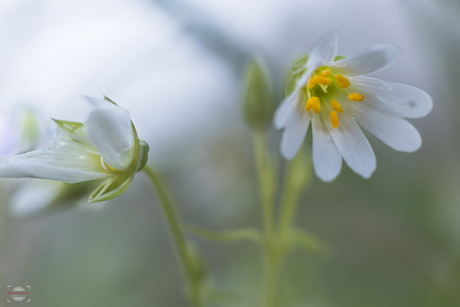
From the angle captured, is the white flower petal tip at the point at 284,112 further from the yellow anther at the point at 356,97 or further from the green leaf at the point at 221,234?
the green leaf at the point at 221,234

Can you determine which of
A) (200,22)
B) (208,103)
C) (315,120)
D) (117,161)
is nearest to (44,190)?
(117,161)

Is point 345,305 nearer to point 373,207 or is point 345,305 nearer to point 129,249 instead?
point 373,207

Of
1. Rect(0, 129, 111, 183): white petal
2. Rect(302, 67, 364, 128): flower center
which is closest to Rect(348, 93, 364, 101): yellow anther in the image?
Rect(302, 67, 364, 128): flower center

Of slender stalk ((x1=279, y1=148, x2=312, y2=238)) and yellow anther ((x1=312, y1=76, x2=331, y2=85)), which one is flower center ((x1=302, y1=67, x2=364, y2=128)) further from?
slender stalk ((x1=279, y1=148, x2=312, y2=238))

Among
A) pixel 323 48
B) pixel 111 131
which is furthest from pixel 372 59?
pixel 111 131

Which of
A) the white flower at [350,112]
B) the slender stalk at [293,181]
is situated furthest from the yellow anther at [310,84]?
the slender stalk at [293,181]

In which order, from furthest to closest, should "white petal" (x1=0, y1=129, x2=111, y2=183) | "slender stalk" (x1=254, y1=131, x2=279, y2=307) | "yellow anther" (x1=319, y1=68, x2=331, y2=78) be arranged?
"slender stalk" (x1=254, y1=131, x2=279, y2=307)
"yellow anther" (x1=319, y1=68, x2=331, y2=78)
"white petal" (x1=0, y1=129, x2=111, y2=183)
